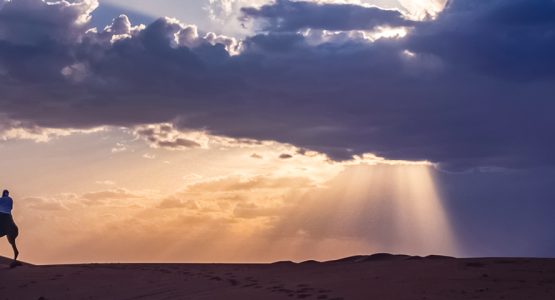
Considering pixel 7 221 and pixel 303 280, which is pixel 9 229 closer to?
pixel 7 221

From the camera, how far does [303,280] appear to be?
74.5ft

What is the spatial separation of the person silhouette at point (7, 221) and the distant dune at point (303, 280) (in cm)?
139

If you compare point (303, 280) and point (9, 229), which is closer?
point (303, 280)

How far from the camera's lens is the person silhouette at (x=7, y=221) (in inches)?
1212

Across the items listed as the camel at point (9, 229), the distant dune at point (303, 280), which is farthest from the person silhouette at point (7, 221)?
the distant dune at point (303, 280)

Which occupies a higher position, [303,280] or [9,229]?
[9,229]

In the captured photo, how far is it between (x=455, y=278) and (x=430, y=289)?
184cm

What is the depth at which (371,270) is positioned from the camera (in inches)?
903

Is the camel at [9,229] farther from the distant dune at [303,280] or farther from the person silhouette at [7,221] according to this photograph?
the distant dune at [303,280]

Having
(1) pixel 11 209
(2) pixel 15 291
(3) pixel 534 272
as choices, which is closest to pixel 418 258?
(3) pixel 534 272

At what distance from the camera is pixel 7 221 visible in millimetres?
30969

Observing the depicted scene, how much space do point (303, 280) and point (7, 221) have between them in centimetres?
1546

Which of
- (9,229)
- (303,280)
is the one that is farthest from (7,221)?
(303,280)

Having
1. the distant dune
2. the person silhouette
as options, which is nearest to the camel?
the person silhouette
